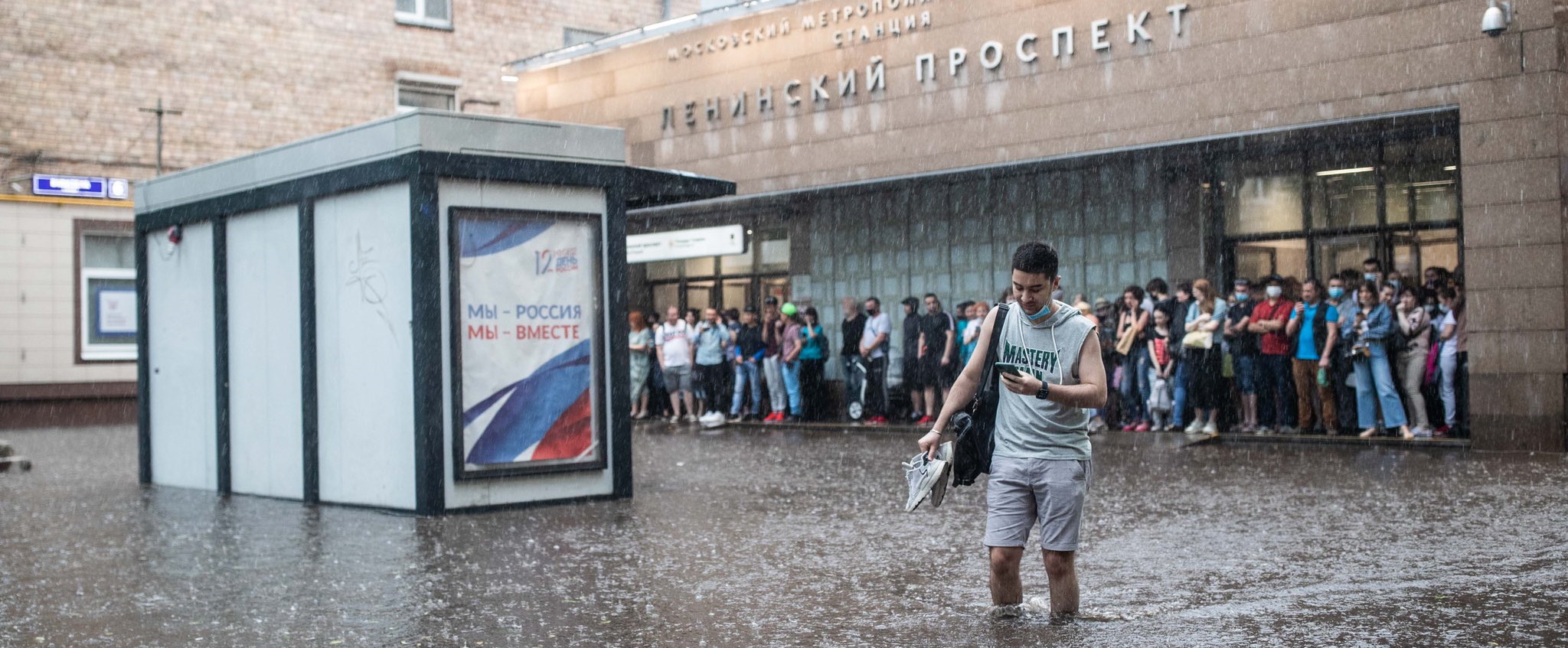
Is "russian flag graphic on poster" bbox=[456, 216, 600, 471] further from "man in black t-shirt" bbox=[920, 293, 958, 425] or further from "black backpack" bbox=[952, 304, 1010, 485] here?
"man in black t-shirt" bbox=[920, 293, 958, 425]

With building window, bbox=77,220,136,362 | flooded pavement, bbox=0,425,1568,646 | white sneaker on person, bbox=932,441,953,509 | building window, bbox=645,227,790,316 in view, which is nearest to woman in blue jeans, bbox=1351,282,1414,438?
flooded pavement, bbox=0,425,1568,646

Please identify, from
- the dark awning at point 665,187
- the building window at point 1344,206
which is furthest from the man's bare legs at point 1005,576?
the building window at point 1344,206

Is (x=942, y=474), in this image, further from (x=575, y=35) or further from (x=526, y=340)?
(x=575, y=35)

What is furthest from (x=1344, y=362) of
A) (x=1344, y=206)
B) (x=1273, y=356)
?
(x=1344, y=206)

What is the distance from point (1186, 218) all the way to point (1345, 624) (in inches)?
492

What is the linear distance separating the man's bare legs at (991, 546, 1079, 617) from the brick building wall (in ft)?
80.7

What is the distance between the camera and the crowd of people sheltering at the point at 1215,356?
14.7 metres

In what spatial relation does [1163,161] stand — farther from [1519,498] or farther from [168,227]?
[168,227]

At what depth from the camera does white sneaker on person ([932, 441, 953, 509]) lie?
588 cm

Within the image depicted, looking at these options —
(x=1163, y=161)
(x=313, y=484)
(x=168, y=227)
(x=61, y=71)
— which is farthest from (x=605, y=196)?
(x=61, y=71)

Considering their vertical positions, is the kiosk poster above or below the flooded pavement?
above

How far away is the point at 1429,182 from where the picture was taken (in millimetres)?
15992

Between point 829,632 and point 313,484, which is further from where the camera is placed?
point 313,484

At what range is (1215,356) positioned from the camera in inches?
635
